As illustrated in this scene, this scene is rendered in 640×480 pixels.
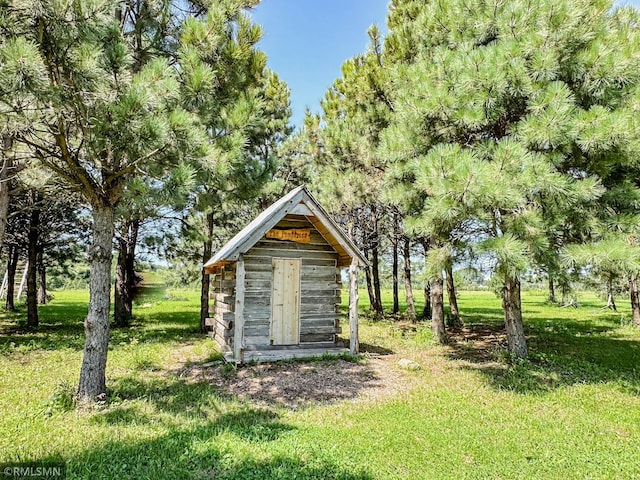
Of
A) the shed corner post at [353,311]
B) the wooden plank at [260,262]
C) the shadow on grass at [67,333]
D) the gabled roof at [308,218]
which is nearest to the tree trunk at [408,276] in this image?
the shed corner post at [353,311]

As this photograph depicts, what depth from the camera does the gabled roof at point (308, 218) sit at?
9.28m

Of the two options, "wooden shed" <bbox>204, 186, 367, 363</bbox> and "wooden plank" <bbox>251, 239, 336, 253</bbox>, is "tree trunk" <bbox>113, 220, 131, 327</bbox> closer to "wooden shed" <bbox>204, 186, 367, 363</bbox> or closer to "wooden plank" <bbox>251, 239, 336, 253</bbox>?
"wooden shed" <bbox>204, 186, 367, 363</bbox>

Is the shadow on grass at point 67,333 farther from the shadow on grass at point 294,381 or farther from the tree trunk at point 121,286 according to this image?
the shadow on grass at point 294,381

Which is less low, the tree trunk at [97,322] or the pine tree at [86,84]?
the pine tree at [86,84]

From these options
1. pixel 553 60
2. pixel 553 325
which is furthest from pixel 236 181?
pixel 553 325

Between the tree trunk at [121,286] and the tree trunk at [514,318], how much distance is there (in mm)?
14534

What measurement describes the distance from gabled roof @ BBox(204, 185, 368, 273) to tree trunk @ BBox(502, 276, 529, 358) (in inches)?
148

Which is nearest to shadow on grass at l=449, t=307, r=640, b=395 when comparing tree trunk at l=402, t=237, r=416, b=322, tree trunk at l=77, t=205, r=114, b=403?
tree trunk at l=402, t=237, r=416, b=322

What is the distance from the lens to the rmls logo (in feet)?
12.9

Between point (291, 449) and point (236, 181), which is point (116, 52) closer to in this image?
point (236, 181)

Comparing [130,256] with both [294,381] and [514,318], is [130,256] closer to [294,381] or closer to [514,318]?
[294,381]

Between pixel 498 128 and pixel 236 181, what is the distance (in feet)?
20.4

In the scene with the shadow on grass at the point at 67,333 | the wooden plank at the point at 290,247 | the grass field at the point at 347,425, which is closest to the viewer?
the grass field at the point at 347,425

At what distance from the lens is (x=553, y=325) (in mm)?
17453
